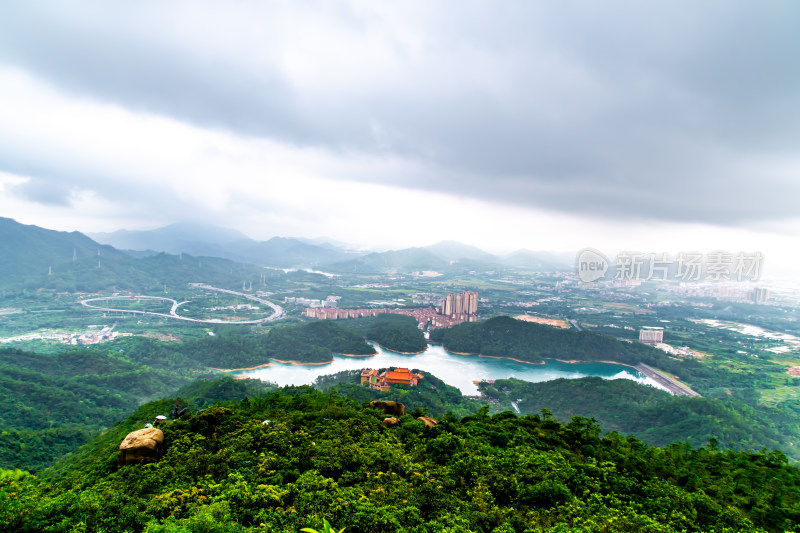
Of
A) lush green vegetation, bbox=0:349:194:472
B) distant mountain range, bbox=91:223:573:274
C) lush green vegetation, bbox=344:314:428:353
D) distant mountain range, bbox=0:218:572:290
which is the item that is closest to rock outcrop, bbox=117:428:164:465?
lush green vegetation, bbox=0:349:194:472

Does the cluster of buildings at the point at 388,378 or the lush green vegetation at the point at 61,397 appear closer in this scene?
the lush green vegetation at the point at 61,397

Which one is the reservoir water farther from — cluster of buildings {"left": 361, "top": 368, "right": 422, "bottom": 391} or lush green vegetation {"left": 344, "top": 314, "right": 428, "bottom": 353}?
cluster of buildings {"left": 361, "top": 368, "right": 422, "bottom": 391}

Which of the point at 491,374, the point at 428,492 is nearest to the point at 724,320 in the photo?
the point at 491,374

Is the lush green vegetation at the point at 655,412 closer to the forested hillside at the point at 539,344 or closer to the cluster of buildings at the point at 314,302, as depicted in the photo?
the forested hillside at the point at 539,344

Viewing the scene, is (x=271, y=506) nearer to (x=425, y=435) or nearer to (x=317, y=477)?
(x=317, y=477)

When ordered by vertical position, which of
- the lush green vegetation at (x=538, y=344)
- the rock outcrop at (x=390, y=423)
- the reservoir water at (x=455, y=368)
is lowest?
the reservoir water at (x=455, y=368)

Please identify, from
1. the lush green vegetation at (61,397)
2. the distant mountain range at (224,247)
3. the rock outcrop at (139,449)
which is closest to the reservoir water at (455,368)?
the lush green vegetation at (61,397)
